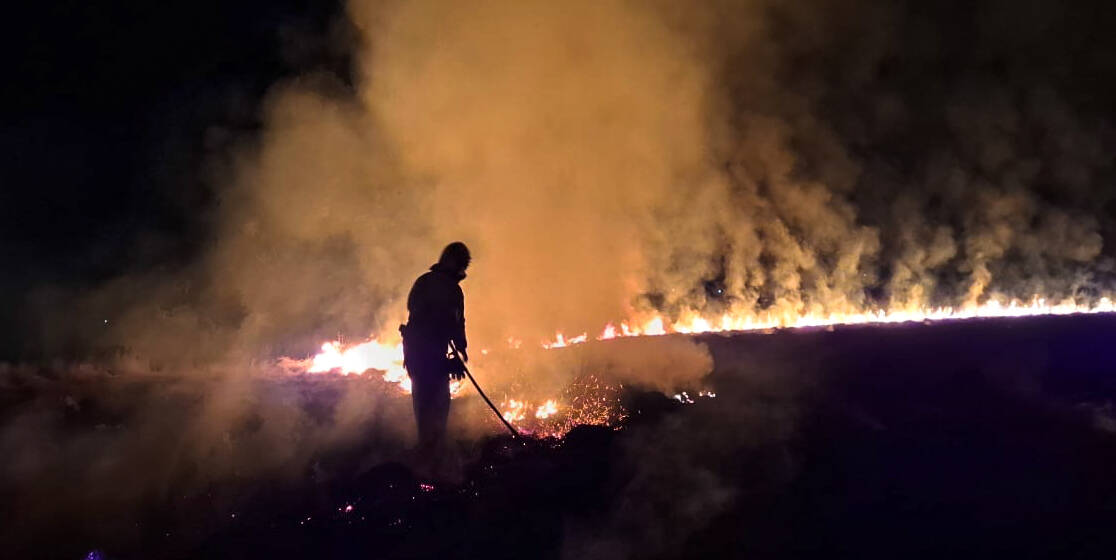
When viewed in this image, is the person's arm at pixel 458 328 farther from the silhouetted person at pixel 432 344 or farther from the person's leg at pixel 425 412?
the person's leg at pixel 425 412

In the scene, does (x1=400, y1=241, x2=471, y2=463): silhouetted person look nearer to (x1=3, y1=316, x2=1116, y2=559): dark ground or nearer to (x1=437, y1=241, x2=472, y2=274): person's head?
(x1=437, y1=241, x2=472, y2=274): person's head

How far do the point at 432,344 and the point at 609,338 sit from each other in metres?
4.96

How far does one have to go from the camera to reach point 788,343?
9.84 m

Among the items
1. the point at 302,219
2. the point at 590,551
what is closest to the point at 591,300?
the point at 302,219

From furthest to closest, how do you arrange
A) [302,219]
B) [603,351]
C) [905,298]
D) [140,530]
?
[905,298], [302,219], [603,351], [140,530]

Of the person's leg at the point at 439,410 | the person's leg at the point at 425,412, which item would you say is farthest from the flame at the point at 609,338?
the person's leg at the point at 425,412

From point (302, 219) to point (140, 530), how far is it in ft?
22.6

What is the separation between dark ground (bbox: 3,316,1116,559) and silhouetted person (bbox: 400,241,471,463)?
39 cm

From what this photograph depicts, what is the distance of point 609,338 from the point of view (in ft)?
32.8

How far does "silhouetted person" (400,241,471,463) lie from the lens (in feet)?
17.6

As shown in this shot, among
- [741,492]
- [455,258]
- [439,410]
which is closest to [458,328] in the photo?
[455,258]

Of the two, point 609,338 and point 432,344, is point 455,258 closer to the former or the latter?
point 432,344

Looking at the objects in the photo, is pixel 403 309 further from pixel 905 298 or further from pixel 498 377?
pixel 905 298

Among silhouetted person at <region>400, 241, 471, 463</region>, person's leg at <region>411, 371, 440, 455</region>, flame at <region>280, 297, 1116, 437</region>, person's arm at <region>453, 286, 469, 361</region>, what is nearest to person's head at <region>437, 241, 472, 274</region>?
silhouetted person at <region>400, 241, 471, 463</region>
